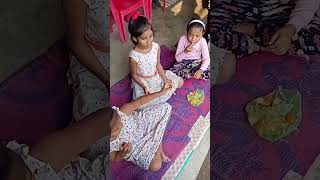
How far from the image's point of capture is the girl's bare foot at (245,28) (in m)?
1.19

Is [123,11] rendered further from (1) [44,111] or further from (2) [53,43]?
(1) [44,111]

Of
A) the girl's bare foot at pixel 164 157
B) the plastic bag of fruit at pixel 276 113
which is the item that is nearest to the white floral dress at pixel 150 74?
the girl's bare foot at pixel 164 157

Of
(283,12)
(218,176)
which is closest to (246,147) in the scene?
(218,176)

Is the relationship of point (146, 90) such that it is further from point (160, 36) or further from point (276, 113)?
point (276, 113)

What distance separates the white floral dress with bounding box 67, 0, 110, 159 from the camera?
3.54 ft

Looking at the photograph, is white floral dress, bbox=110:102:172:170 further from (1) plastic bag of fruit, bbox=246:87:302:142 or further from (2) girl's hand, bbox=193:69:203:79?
(1) plastic bag of fruit, bbox=246:87:302:142

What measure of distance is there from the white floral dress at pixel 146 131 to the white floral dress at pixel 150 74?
19mm

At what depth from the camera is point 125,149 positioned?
3.61 feet

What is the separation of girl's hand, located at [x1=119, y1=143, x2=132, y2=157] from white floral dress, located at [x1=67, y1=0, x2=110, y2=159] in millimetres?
32

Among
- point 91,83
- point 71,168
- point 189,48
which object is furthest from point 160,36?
point 71,168

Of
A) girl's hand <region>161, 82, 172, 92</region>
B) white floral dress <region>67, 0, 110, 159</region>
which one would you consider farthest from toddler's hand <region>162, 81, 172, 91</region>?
white floral dress <region>67, 0, 110, 159</region>

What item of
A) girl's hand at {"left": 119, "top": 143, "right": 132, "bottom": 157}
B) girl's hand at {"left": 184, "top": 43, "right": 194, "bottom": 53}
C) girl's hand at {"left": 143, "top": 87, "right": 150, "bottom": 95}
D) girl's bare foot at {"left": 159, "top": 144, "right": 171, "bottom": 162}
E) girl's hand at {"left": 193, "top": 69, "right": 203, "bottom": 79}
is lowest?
girl's bare foot at {"left": 159, "top": 144, "right": 171, "bottom": 162}

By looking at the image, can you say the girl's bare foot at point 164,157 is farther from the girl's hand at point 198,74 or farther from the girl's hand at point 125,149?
the girl's hand at point 198,74

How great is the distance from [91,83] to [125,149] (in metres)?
0.16
